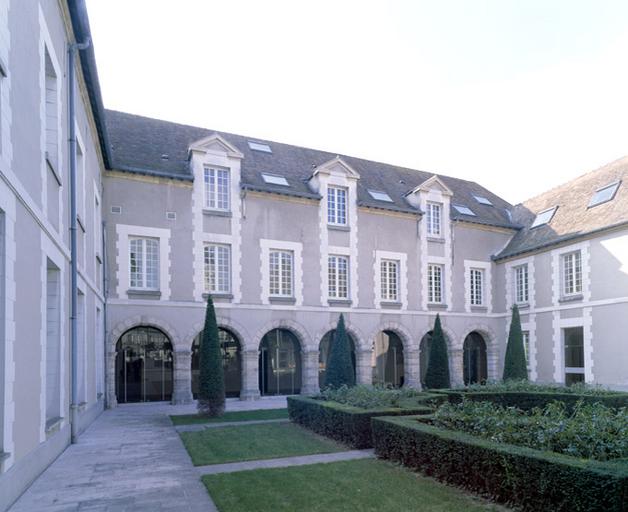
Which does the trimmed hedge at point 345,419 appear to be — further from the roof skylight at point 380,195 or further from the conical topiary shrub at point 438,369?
the roof skylight at point 380,195

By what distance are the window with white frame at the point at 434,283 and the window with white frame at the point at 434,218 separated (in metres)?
1.67

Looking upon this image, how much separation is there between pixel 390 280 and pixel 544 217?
851 centimetres

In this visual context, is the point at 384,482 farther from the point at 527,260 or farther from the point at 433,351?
the point at 527,260

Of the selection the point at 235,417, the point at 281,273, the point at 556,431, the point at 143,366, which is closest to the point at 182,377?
the point at 143,366

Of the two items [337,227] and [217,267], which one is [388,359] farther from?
[217,267]

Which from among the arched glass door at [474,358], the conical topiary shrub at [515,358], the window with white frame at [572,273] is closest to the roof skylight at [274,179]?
the conical topiary shrub at [515,358]

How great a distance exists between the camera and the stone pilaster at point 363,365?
22250 mm

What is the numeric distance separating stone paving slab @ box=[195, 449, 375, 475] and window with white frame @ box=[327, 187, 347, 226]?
13.8 metres

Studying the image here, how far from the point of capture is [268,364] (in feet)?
70.0

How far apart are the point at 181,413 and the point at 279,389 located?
19.6 ft

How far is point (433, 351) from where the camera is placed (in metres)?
19.0

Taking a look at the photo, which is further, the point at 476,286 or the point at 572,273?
the point at 476,286

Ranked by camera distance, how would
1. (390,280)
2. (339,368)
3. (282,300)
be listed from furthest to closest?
(390,280)
(282,300)
(339,368)

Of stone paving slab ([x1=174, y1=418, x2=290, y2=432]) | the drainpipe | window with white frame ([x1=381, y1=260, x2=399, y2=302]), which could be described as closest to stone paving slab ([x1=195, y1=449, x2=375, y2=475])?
the drainpipe
